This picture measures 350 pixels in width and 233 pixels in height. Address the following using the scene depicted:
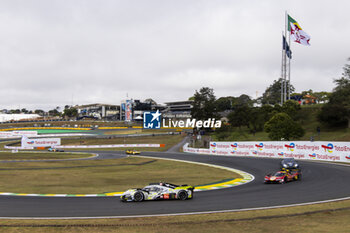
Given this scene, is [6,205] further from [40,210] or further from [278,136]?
[278,136]

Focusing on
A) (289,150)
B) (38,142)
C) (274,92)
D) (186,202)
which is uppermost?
(274,92)

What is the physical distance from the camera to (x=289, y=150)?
154ft

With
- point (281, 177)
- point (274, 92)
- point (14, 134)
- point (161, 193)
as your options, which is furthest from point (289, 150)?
point (274, 92)

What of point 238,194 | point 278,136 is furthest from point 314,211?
point 278,136

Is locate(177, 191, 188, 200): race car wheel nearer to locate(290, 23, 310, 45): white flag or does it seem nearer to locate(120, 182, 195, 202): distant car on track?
locate(120, 182, 195, 202): distant car on track

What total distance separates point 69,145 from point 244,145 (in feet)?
195

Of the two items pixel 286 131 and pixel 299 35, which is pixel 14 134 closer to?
pixel 286 131

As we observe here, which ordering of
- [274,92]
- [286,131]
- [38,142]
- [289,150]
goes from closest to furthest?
[289,150] < [286,131] < [38,142] < [274,92]

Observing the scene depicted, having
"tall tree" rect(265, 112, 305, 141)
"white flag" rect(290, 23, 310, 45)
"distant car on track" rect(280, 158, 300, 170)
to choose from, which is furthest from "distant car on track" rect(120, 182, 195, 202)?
"white flag" rect(290, 23, 310, 45)

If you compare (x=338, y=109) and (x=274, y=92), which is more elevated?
(x=274, y=92)

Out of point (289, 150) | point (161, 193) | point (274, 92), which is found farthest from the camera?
point (274, 92)

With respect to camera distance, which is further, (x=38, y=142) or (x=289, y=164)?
(x=38, y=142)

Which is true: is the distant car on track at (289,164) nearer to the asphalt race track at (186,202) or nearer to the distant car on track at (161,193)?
the asphalt race track at (186,202)

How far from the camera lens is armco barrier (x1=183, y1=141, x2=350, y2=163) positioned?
40375 mm
